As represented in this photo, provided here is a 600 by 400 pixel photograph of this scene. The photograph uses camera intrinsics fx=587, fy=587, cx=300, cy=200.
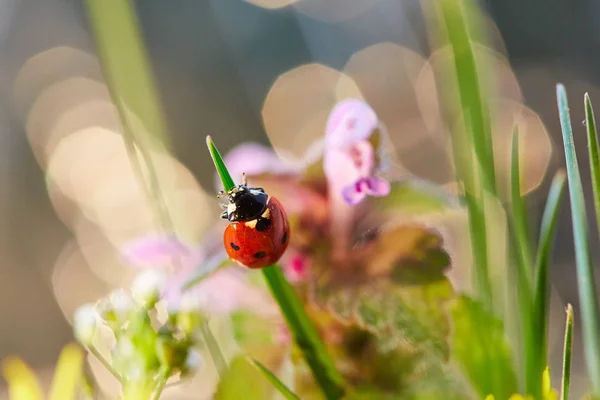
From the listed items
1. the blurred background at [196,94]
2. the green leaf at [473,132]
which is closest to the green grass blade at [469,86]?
the green leaf at [473,132]

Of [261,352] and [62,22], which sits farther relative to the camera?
[62,22]

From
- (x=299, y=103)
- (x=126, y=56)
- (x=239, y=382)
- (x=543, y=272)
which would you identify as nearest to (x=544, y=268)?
(x=543, y=272)

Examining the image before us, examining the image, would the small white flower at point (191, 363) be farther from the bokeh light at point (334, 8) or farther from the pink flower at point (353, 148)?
the bokeh light at point (334, 8)

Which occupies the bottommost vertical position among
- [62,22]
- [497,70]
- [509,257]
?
[509,257]

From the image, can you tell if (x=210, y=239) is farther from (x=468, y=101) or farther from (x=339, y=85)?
(x=339, y=85)

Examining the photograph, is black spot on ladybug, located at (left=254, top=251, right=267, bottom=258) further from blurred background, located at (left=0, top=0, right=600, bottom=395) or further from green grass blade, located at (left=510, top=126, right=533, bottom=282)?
blurred background, located at (left=0, top=0, right=600, bottom=395)

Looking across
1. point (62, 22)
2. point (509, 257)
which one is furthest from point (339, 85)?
point (509, 257)
